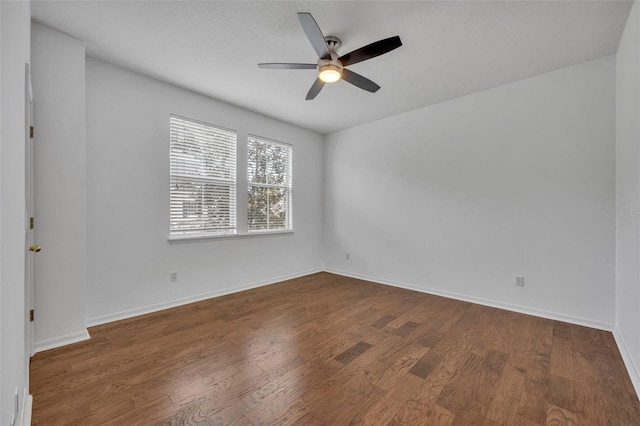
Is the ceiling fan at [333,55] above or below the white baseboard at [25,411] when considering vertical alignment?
above

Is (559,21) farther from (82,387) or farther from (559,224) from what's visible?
(82,387)

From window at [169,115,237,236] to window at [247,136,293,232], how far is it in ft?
1.08

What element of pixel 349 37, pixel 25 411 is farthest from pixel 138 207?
pixel 349 37

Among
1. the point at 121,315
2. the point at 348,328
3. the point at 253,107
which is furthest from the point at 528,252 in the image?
the point at 121,315

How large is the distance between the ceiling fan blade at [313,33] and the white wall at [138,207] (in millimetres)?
2116

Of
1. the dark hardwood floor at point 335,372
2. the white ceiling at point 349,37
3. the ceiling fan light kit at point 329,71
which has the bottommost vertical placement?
the dark hardwood floor at point 335,372

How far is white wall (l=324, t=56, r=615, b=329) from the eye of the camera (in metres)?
2.84

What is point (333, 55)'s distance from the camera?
7.89 ft

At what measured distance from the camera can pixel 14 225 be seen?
119cm

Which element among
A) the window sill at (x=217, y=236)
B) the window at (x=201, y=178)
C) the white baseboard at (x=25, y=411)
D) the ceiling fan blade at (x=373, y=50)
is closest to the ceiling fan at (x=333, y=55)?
the ceiling fan blade at (x=373, y=50)

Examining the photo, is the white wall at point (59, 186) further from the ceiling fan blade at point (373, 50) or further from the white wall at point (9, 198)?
the ceiling fan blade at point (373, 50)

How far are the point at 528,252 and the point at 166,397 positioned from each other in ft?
12.3

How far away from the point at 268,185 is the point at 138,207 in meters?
1.89

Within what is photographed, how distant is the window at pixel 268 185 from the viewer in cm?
434
